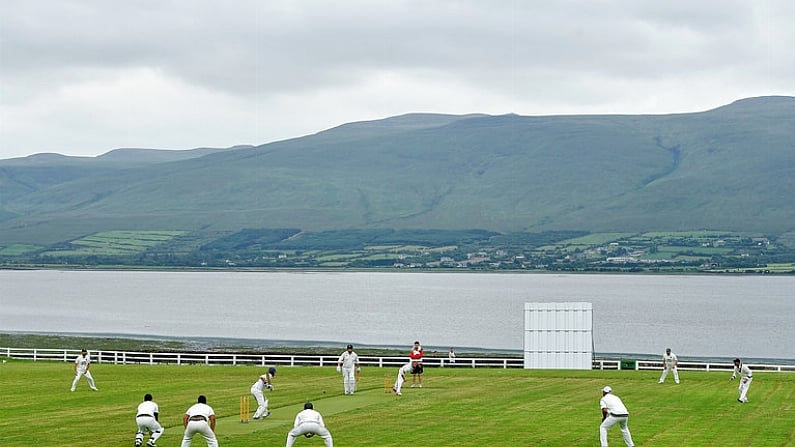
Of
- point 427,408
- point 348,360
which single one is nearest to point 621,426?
point 427,408

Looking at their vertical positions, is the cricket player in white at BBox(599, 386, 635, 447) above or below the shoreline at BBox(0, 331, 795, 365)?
above

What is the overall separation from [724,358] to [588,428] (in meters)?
77.0

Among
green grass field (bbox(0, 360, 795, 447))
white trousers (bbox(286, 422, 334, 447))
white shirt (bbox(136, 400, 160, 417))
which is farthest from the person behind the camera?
green grass field (bbox(0, 360, 795, 447))

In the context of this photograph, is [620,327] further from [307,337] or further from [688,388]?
[688,388]

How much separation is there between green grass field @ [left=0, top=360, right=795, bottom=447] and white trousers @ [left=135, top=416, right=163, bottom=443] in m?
0.96

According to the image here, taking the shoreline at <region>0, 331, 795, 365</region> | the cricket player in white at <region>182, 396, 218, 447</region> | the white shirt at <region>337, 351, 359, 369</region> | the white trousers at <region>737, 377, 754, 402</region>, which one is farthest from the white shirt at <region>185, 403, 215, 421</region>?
the shoreline at <region>0, 331, 795, 365</region>

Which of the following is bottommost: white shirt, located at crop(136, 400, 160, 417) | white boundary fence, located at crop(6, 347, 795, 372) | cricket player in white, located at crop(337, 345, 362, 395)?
white boundary fence, located at crop(6, 347, 795, 372)

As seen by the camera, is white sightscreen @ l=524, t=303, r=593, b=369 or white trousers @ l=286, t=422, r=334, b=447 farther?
white sightscreen @ l=524, t=303, r=593, b=369

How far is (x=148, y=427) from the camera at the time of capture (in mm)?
30547

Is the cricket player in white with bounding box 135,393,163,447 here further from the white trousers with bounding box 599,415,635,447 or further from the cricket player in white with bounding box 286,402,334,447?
the white trousers with bounding box 599,415,635,447

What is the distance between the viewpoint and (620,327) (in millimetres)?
153000

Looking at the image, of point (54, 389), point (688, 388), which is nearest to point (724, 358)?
point (688, 388)

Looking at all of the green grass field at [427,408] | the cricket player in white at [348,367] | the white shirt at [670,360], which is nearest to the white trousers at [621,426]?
the green grass field at [427,408]

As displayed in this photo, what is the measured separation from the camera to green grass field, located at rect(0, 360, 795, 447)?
33.0 metres
